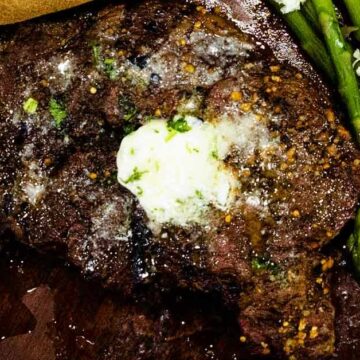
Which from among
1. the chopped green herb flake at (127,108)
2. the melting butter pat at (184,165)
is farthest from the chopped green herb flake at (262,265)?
the chopped green herb flake at (127,108)

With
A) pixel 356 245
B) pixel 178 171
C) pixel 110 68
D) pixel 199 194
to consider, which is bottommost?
pixel 356 245

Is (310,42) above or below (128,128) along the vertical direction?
above

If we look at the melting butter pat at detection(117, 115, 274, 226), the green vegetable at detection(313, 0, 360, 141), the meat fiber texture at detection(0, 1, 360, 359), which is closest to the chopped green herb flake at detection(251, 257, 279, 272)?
the meat fiber texture at detection(0, 1, 360, 359)

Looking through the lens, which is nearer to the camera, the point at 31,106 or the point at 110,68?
the point at 110,68

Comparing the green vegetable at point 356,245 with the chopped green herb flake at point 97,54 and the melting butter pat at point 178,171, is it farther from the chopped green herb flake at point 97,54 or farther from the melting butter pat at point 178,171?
the chopped green herb flake at point 97,54

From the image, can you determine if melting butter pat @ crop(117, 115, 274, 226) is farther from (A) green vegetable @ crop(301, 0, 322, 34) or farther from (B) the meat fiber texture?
(A) green vegetable @ crop(301, 0, 322, 34)

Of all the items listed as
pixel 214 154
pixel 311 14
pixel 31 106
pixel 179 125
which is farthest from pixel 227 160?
pixel 31 106

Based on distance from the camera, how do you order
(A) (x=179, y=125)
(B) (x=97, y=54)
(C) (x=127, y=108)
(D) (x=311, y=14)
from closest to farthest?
(A) (x=179, y=125) < (C) (x=127, y=108) < (B) (x=97, y=54) < (D) (x=311, y=14)

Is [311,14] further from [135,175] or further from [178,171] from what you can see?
[135,175]
